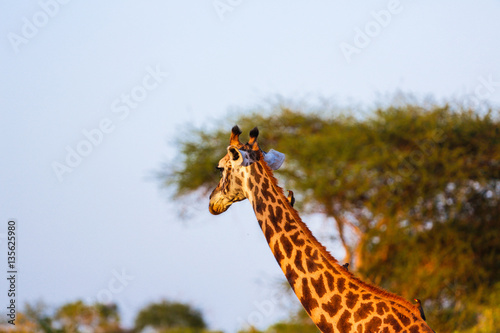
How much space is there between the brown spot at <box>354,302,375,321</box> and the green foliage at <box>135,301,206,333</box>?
36.1m

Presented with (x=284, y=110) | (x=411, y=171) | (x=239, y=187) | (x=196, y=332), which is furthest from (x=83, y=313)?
(x=239, y=187)

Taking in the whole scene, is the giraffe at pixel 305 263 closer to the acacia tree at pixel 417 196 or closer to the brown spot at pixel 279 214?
the brown spot at pixel 279 214

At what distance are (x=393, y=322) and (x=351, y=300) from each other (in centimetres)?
34

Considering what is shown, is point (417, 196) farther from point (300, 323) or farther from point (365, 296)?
point (365, 296)

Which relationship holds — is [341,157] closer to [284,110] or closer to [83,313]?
Result: [284,110]

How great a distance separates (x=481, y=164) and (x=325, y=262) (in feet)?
50.9

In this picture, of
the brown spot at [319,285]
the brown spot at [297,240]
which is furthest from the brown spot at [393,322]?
the brown spot at [297,240]

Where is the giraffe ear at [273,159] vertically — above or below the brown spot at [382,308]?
above

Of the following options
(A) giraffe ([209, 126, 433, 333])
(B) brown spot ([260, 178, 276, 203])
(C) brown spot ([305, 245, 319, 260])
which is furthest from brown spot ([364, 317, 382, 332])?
(B) brown spot ([260, 178, 276, 203])

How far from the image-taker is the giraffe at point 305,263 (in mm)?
5000

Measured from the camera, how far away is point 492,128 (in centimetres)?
1994

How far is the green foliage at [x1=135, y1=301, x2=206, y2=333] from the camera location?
1598 inches

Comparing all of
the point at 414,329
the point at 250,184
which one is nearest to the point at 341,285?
the point at 414,329

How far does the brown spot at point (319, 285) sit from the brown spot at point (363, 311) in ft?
0.96
